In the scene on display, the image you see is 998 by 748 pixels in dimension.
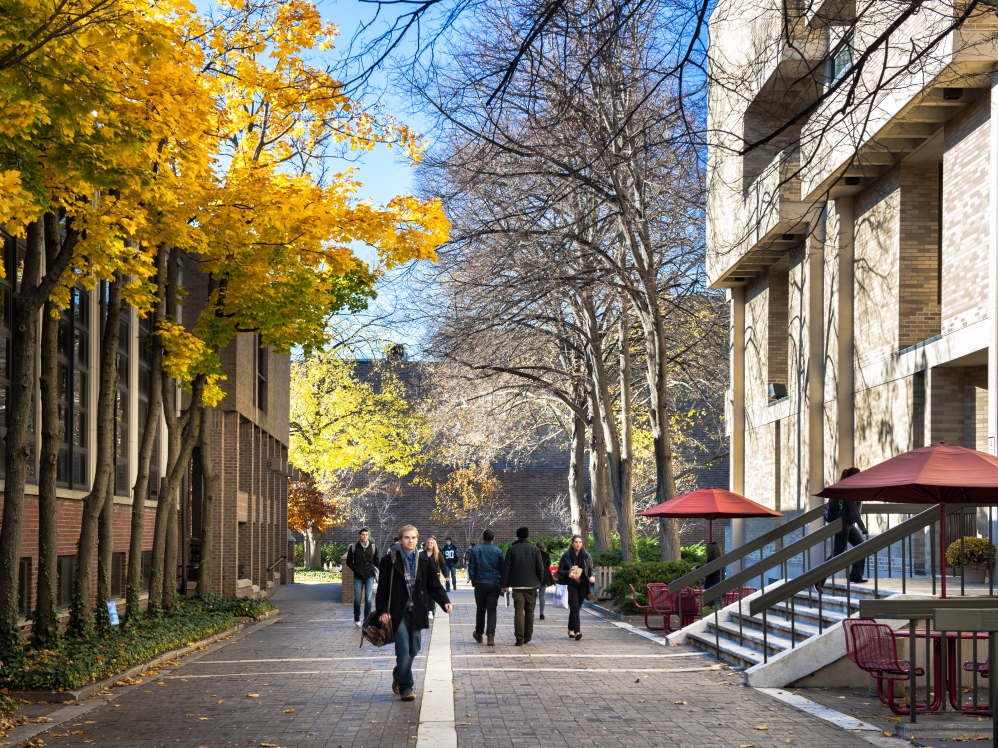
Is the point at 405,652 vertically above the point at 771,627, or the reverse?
the point at 405,652

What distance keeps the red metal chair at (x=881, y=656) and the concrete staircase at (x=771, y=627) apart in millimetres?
2613

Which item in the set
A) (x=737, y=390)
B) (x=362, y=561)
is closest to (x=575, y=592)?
(x=362, y=561)

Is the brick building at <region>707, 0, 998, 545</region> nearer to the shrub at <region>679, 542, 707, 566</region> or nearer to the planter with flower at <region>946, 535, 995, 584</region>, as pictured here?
the planter with flower at <region>946, 535, 995, 584</region>

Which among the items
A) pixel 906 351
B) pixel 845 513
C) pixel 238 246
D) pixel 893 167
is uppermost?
pixel 893 167

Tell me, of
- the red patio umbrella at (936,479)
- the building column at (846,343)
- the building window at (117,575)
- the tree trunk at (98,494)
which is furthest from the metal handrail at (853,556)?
the building window at (117,575)

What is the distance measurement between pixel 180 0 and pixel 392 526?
4574 centimetres

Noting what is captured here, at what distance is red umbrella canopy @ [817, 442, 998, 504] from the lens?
12.0 m

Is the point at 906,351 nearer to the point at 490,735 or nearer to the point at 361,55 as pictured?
the point at 490,735

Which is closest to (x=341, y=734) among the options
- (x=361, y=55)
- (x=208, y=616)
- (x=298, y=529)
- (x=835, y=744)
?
(x=835, y=744)

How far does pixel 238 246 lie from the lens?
1859 centimetres

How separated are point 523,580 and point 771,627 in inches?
184

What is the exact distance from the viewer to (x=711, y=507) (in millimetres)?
21859

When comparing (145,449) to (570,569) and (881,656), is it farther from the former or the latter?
(881,656)

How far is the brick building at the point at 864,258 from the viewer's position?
17.4 m
